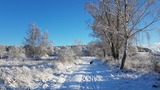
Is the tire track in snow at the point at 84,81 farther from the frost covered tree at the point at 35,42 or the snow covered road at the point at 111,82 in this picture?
the frost covered tree at the point at 35,42

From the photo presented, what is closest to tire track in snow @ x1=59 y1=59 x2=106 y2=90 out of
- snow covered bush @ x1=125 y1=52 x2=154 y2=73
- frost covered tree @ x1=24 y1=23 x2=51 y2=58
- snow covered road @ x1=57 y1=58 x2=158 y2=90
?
Answer: snow covered road @ x1=57 y1=58 x2=158 y2=90

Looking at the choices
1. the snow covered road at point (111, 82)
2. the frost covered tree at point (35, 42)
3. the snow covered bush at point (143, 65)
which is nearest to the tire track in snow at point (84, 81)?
the snow covered road at point (111, 82)

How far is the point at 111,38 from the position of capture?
637 inches

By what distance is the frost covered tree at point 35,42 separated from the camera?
3006 centimetres

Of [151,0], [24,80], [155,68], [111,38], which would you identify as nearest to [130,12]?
[151,0]

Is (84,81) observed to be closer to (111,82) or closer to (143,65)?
(111,82)

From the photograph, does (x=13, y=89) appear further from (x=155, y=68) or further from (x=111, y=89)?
(x=155, y=68)

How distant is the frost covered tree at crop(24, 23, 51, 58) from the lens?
30.1 meters

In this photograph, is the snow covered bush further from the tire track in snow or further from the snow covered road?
the tire track in snow

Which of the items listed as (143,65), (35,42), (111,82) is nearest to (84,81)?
(111,82)

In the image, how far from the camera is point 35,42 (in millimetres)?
30609

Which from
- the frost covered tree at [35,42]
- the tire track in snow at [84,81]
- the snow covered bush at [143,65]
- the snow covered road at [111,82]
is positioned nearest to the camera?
the snow covered road at [111,82]

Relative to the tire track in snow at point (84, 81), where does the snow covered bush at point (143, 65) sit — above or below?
above

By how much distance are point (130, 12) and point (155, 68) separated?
4.66 meters
